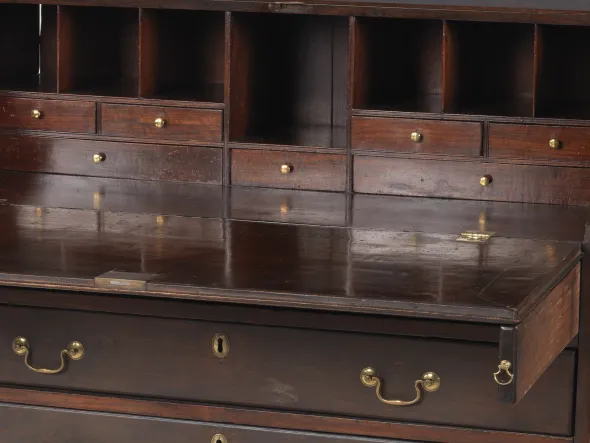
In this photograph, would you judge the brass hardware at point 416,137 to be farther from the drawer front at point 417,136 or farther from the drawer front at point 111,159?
the drawer front at point 111,159

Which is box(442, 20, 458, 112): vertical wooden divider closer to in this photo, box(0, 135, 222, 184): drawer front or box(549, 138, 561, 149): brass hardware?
box(549, 138, 561, 149): brass hardware

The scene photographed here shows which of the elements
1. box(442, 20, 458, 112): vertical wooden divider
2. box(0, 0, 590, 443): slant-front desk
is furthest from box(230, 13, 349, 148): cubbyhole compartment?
box(442, 20, 458, 112): vertical wooden divider

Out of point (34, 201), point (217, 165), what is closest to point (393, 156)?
point (217, 165)

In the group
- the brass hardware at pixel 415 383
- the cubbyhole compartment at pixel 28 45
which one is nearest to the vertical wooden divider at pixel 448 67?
the brass hardware at pixel 415 383

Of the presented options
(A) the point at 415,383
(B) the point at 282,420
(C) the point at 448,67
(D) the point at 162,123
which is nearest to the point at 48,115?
(D) the point at 162,123

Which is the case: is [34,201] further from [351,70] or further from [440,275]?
[440,275]

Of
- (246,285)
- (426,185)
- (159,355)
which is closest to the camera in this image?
(246,285)
